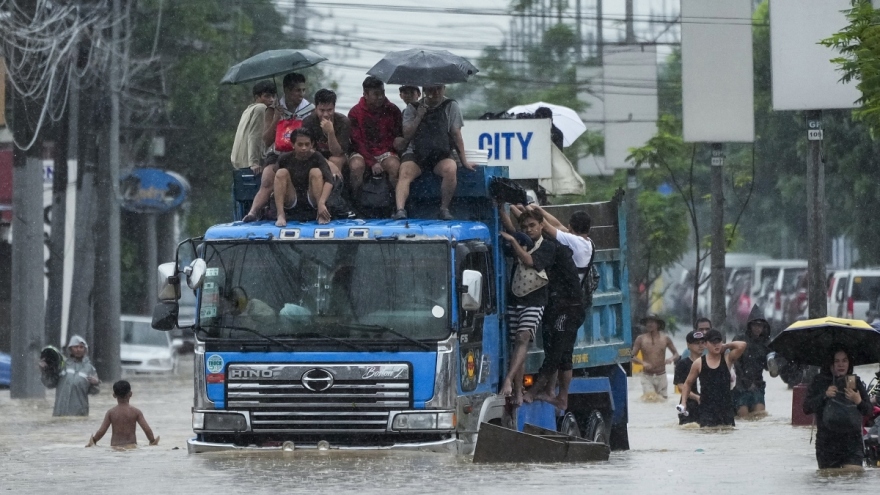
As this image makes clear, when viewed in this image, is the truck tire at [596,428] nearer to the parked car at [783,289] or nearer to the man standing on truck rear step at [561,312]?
the man standing on truck rear step at [561,312]

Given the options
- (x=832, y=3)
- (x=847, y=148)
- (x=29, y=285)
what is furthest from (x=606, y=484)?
(x=847, y=148)

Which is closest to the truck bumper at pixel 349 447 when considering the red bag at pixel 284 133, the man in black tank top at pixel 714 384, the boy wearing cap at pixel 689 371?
the red bag at pixel 284 133

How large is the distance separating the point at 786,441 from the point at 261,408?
7845 mm

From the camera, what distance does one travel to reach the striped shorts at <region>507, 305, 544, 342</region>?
13.3 metres

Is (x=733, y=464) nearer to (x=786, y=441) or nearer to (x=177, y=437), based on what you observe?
(x=786, y=441)

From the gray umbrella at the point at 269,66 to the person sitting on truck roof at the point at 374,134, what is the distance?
1.00 metres

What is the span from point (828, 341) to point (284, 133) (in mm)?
4518

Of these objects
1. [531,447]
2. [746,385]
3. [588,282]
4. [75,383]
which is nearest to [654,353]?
[746,385]

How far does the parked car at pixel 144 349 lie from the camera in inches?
1465

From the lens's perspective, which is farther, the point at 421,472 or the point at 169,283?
the point at 169,283

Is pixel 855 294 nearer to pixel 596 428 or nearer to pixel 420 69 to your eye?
pixel 596 428

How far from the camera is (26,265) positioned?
28297 mm

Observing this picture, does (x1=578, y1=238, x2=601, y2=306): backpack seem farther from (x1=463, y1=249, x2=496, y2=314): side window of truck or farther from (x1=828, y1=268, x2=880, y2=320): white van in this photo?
(x1=828, y1=268, x2=880, y2=320): white van

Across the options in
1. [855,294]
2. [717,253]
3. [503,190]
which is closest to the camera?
[503,190]
